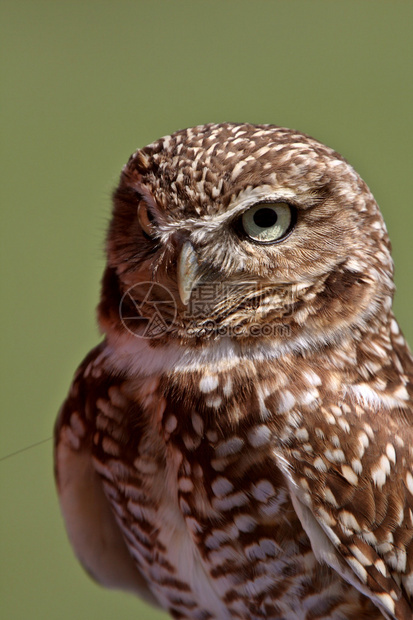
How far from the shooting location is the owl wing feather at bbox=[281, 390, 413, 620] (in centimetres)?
126

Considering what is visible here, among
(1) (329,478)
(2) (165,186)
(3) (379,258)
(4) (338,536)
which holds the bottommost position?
(4) (338,536)

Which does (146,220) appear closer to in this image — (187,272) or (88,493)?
(187,272)

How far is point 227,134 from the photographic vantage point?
1.28m

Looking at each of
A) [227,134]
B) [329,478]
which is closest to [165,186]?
[227,134]

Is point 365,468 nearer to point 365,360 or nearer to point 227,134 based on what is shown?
point 365,360

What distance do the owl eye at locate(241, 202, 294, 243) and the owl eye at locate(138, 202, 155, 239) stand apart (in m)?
0.17

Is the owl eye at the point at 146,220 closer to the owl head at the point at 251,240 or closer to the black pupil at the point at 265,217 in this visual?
the owl head at the point at 251,240

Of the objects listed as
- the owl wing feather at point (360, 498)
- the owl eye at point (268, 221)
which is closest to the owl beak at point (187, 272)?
the owl eye at point (268, 221)

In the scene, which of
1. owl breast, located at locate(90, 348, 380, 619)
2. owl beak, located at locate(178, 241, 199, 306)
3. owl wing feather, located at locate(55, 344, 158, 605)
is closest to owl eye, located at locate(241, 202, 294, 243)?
owl beak, located at locate(178, 241, 199, 306)

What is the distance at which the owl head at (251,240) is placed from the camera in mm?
1211

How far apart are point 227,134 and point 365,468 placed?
668mm

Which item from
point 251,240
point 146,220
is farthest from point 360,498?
point 146,220

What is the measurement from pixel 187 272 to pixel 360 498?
1.73ft

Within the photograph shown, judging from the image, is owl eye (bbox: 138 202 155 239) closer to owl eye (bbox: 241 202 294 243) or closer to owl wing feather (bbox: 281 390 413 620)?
owl eye (bbox: 241 202 294 243)
